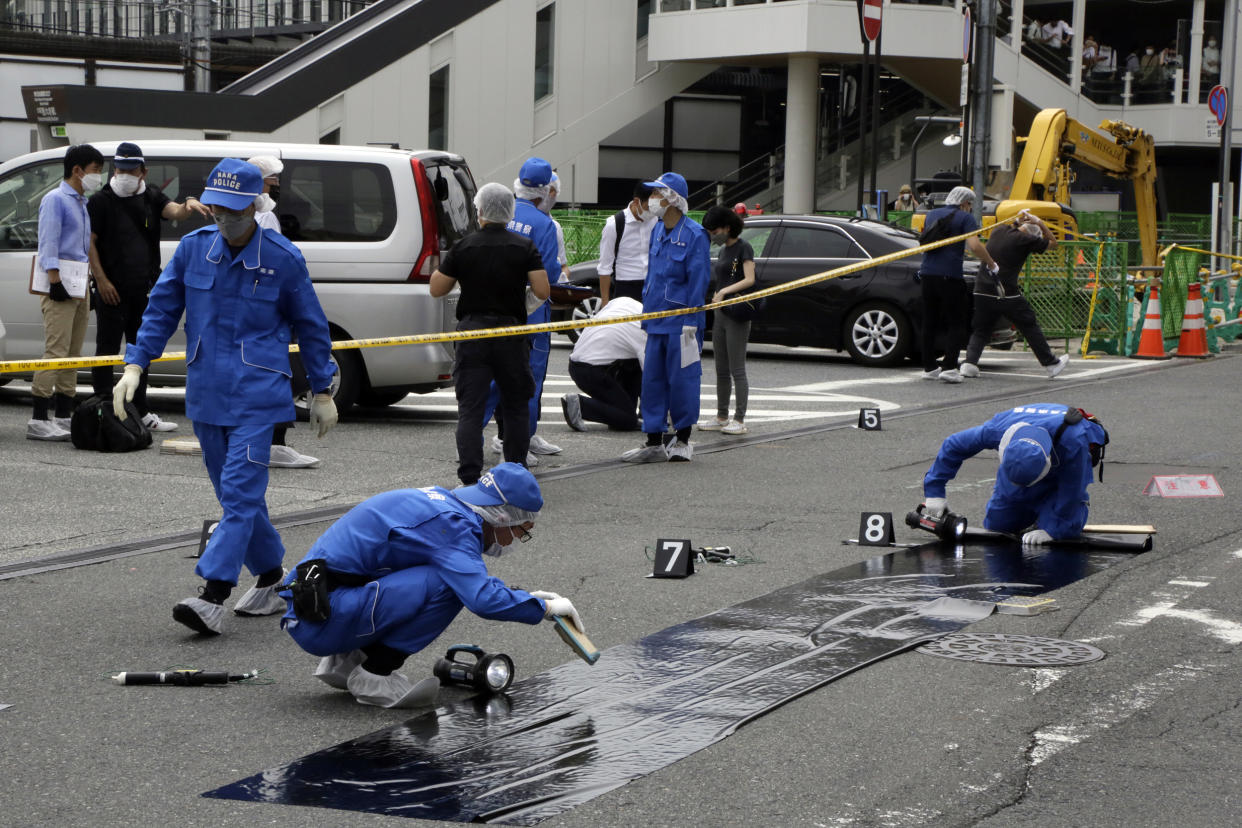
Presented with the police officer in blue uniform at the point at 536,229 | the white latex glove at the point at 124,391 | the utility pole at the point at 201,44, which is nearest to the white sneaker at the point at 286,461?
the police officer in blue uniform at the point at 536,229

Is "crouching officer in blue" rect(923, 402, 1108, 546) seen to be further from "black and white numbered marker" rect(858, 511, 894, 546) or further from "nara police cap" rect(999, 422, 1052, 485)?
"black and white numbered marker" rect(858, 511, 894, 546)

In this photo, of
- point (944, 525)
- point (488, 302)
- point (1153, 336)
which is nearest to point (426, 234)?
point (488, 302)

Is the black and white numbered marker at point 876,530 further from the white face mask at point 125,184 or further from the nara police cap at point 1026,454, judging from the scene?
the white face mask at point 125,184

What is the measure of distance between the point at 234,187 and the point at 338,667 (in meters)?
1.96

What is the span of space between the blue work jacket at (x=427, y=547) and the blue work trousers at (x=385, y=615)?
0.06 metres

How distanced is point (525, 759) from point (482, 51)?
30980mm

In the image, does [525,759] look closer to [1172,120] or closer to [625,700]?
[625,700]

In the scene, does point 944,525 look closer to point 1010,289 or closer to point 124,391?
point 124,391

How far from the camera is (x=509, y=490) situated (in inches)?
200

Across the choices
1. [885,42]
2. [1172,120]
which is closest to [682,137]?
[885,42]

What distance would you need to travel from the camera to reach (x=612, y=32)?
122 feet

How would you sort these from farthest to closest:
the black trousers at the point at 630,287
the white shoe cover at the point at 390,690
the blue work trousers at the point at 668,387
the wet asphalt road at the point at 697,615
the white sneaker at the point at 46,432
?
the black trousers at the point at 630,287 → the white sneaker at the point at 46,432 → the blue work trousers at the point at 668,387 → the white shoe cover at the point at 390,690 → the wet asphalt road at the point at 697,615

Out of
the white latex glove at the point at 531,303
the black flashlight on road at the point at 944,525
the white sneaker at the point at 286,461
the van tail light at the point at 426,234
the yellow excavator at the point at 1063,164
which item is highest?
the yellow excavator at the point at 1063,164

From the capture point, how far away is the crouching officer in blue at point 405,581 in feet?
16.5
